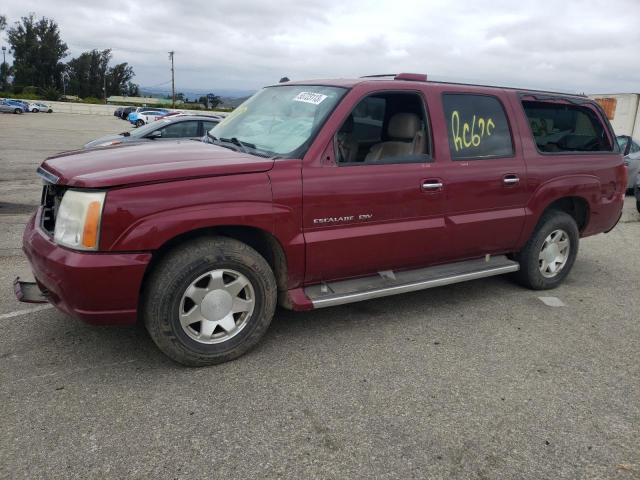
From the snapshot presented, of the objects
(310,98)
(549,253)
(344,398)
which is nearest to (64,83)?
(310,98)

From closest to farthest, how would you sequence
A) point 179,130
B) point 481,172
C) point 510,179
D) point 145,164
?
point 145,164 → point 481,172 → point 510,179 → point 179,130

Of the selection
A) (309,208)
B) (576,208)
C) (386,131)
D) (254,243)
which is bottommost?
(254,243)

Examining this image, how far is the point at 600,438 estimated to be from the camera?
2805 millimetres

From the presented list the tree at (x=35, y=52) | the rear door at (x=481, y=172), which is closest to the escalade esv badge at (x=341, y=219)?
the rear door at (x=481, y=172)

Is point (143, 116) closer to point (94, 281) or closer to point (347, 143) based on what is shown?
point (347, 143)

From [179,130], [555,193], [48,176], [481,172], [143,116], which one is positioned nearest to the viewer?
[48,176]

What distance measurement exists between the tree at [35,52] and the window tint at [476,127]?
92.9 metres

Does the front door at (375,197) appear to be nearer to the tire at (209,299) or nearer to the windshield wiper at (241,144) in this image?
the tire at (209,299)

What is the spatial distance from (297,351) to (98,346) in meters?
1.35

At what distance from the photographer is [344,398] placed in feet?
10.1

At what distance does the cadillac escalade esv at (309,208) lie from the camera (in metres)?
3.03

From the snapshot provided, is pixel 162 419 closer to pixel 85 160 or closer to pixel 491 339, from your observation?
pixel 85 160

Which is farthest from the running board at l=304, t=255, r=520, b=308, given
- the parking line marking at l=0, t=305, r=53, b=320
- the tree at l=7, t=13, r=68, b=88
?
the tree at l=7, t=13, r=68, b=88

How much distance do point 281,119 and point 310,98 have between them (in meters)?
0.27
